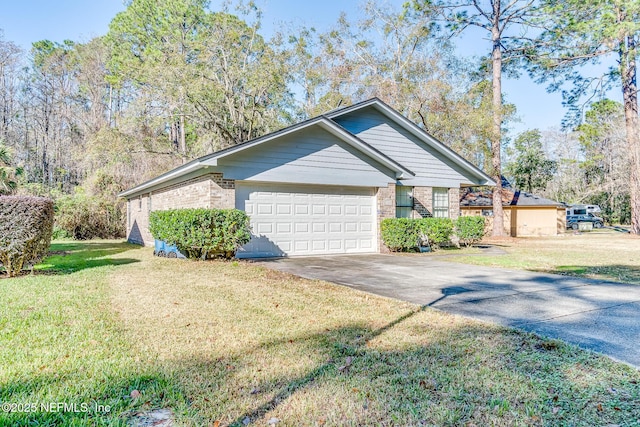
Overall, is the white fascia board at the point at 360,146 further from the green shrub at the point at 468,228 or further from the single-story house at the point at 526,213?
the single-story house at the point at 526,213

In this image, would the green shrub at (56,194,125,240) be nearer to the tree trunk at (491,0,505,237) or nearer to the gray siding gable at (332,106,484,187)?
the gray siding gable at (332,106,484,187)

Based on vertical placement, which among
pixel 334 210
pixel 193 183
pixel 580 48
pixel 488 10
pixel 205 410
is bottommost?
pixel 205 410

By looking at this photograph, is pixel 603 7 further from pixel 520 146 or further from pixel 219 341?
pixel 219 341

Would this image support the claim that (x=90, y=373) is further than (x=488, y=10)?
No

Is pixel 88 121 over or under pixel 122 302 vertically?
over

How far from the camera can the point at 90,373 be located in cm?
329

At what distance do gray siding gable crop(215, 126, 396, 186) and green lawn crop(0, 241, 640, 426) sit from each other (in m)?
5.87

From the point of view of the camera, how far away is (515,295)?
6.49 metres

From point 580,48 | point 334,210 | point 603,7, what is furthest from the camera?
point 580,48

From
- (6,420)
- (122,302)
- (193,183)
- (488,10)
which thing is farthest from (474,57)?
(6,420)

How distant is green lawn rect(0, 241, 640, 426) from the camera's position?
2705 mm

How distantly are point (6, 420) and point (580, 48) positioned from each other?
91.4 feet

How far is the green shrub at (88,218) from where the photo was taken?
67.8ft

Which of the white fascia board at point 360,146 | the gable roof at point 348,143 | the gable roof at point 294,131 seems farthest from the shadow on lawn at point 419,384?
the white fascia board at point 360,146
